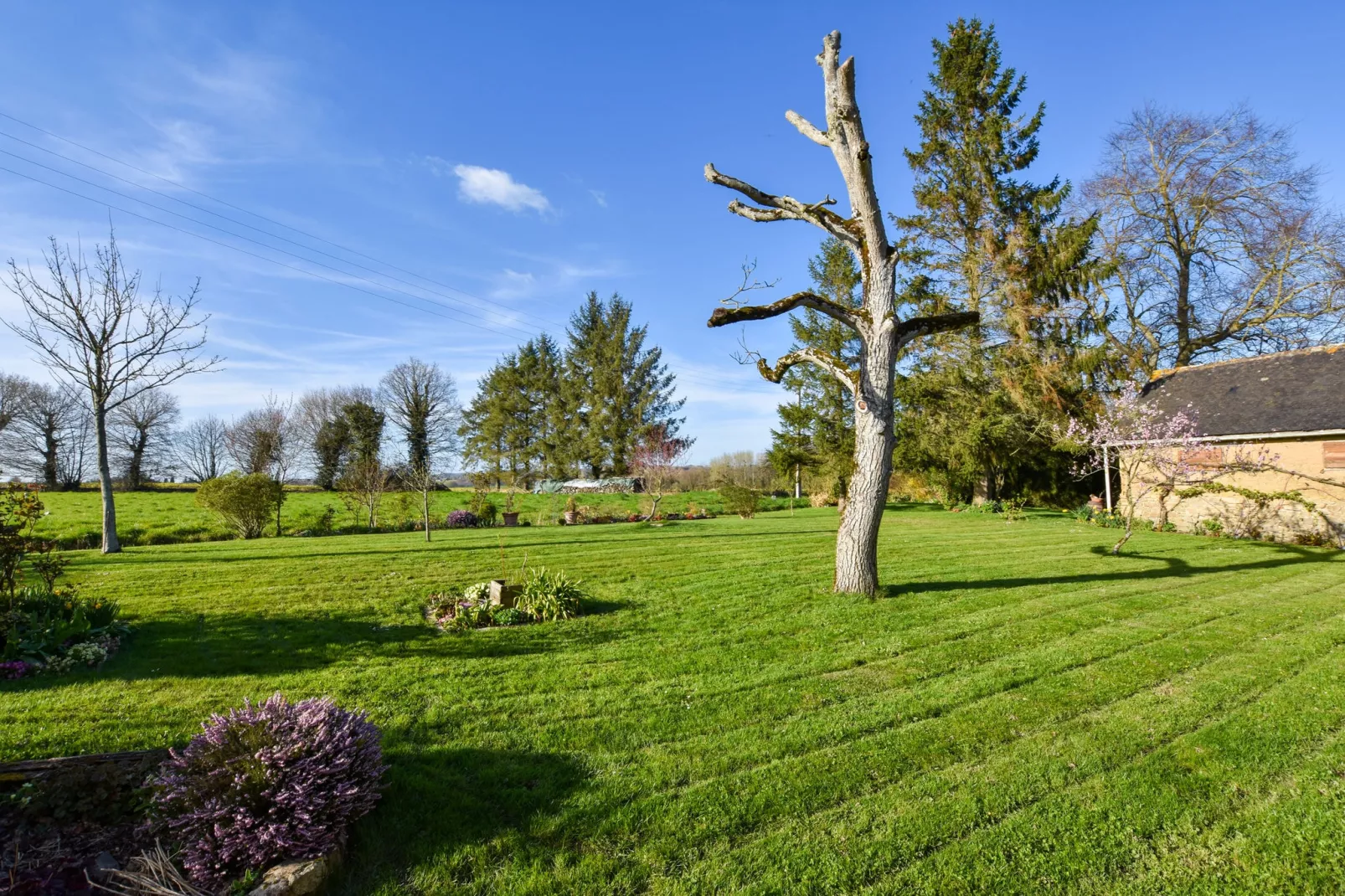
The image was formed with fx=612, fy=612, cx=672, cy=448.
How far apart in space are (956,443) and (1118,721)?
18870 millimetres

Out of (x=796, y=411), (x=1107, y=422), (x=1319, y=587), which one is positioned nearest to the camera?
(x=1319, y=587)

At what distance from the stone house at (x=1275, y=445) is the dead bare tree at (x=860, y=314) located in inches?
390

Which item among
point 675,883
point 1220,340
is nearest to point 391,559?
point 675,883

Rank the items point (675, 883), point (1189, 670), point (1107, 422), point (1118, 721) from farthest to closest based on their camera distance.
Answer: point (1107, 422)
point (1189, 670)
point (1118, 721)
point (675, 883)

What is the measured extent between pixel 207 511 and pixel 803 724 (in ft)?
71.3

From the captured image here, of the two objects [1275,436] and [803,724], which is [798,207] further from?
[1275,436]

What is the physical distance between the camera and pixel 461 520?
19.4 meters

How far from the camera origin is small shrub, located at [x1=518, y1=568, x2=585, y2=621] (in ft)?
22.9

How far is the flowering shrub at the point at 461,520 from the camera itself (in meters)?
19.3

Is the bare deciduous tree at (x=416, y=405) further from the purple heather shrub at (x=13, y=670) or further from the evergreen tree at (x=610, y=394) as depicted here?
Result: the purple heather shrub at (x=13, y=670)

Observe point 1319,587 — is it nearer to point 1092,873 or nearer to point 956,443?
point 1092,873

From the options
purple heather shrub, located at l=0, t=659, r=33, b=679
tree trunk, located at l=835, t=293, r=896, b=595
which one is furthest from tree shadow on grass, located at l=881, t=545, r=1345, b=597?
purple heather shrub, located at l=0, t=659, r=33, b=679

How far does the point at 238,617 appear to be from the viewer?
6.86m

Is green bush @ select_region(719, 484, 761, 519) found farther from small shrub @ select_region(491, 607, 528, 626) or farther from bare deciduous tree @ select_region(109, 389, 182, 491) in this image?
bare deciduous tree @ select_region(109, 389, 182, 491)
